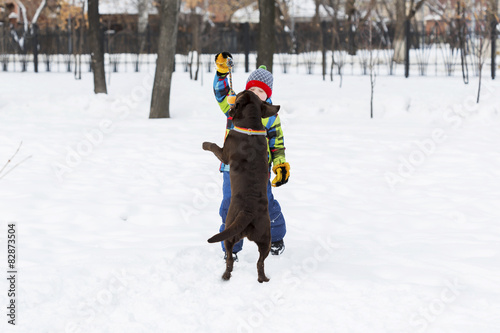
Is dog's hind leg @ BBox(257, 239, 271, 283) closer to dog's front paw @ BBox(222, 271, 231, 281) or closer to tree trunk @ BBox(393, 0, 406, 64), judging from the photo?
dog's front paw @ BBox(222, 271, 231, 281)

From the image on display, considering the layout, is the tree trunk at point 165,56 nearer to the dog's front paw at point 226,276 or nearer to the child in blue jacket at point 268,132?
the child in blue jacket at point 268,132

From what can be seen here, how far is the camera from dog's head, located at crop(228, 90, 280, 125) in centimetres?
390

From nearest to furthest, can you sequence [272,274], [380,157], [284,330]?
[284,330] < [272,274] < [380,157]

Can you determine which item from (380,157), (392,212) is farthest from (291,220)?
(380,157)

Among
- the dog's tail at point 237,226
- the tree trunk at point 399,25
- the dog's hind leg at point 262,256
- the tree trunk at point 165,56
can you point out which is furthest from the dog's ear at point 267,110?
the tree trunk at point 399,25

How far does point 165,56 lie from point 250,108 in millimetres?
7543

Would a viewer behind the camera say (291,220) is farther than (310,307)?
Yes

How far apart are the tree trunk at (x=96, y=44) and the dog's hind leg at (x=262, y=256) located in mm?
10839

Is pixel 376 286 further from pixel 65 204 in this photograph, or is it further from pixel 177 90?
pixel 177 90

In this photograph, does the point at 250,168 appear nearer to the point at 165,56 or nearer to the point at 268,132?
the point at 268,132

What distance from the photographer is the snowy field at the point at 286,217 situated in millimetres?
3613

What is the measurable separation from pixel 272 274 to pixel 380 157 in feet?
15.9

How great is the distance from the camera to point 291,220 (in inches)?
231

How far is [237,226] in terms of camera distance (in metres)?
3.76
